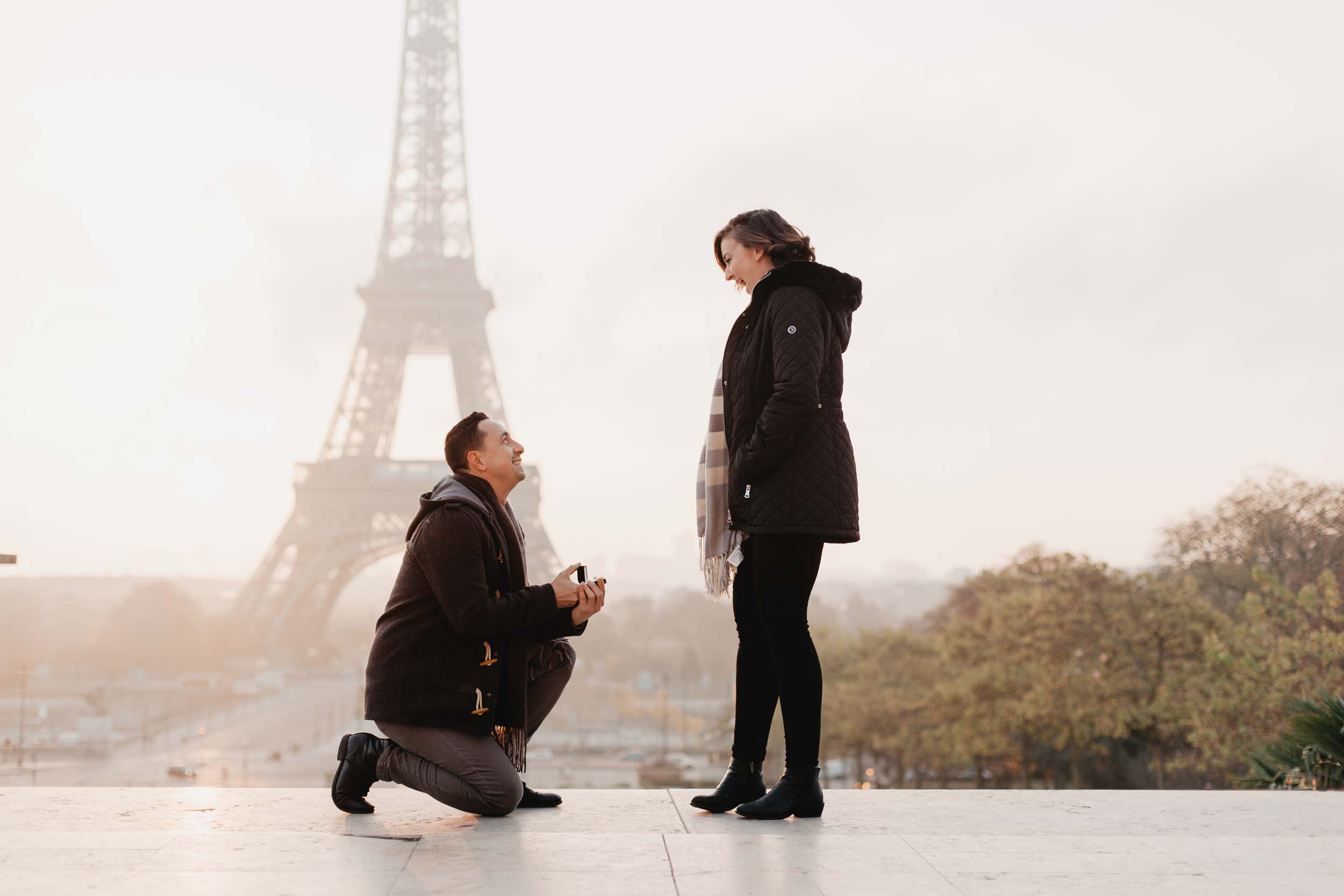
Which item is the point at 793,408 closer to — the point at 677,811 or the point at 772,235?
the point at 772,235

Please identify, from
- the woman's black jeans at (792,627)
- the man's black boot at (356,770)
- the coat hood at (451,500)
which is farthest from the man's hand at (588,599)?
the man's black boot at (356,770)

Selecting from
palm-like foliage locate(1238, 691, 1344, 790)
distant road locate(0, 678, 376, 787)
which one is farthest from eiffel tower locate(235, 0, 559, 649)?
palm-like foliage locate(1238, 691, 1344, 790)

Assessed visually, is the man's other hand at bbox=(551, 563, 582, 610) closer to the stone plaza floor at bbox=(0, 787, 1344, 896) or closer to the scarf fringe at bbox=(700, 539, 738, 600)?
the scarf fringe at bbox=(700, 539, 738, 600)

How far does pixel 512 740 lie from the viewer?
3418 mm

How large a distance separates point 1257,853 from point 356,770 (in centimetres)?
247

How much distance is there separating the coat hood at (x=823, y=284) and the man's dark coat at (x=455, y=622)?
3.32ft

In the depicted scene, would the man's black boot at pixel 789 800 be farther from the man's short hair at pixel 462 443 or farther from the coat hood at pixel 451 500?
the man's short hair at pixel 462 443

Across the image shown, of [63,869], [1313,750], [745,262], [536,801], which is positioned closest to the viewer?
[63,869]

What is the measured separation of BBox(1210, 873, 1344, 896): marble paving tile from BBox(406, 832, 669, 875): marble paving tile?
129cm

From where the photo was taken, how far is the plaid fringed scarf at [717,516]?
3498mm

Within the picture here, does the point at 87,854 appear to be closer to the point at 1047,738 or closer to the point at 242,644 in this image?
the point at 1047,738

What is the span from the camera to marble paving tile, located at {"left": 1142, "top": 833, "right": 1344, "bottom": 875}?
9.28 feet

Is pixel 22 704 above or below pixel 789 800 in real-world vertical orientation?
below

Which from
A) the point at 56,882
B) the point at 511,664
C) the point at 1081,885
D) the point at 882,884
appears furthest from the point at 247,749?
the point at 1081,885
